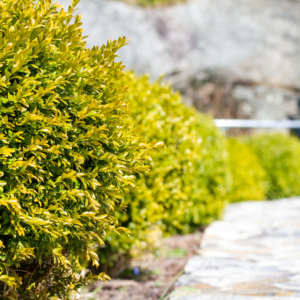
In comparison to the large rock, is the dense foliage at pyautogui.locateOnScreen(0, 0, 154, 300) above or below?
below

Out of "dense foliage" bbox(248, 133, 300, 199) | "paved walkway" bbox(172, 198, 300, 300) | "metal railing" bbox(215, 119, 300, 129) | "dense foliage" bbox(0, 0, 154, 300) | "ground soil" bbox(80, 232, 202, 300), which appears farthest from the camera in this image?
"metal railing" bbox(215, 119, 300, 129)

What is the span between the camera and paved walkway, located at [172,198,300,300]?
2.53 metres

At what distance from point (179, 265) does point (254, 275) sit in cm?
114

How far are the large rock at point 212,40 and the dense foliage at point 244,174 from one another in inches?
→ 225

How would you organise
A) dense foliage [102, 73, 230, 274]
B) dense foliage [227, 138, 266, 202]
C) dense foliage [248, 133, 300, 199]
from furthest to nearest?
dense foliage [248, 133, 300, 199]
dense foliage [227, 138, 266, 202]
dense foliage [102, 73, 230, 274]

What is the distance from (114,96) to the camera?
205 centimetres

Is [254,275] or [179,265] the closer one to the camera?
[254,275]

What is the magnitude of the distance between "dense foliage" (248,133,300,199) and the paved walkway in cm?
317

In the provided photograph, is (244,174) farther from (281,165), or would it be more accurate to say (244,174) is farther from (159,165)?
(159,165)

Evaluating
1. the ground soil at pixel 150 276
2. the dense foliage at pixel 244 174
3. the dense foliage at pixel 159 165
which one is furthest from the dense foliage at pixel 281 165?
the dense foliage at pixel 159 165

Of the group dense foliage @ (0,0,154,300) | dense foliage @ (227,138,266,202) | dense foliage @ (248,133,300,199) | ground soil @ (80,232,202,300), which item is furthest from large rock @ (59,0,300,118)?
dense foliage @ (0,0,154,300)

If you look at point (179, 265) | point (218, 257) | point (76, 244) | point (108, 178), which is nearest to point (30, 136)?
point (108, 178)

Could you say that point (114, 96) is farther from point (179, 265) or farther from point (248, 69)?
point (248, 69)

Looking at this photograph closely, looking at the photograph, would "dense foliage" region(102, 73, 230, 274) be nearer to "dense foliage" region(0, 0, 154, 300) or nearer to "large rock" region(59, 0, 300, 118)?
"dense foliage" region(0, 0, 154, 300)
